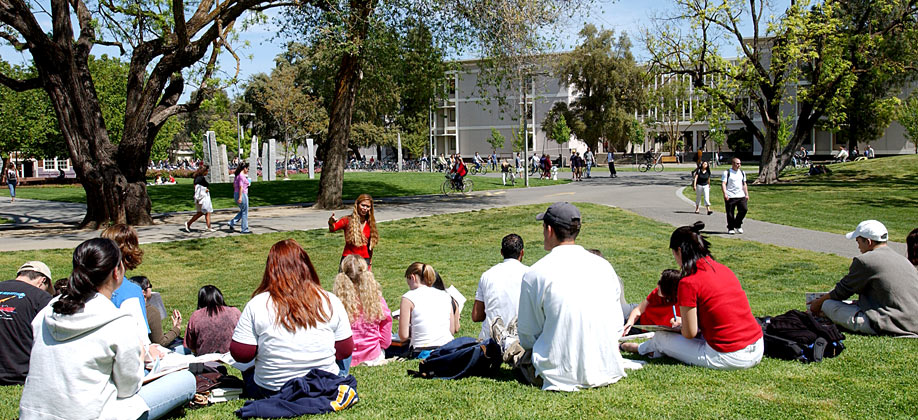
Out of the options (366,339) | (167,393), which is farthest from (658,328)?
(167,393)

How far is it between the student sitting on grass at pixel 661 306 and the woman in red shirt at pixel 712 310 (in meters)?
0.79

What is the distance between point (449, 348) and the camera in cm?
Result: 543

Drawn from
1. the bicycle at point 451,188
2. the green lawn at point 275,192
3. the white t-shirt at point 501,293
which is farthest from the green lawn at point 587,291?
the green lawn at point 275,192

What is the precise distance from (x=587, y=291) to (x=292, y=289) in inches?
73.7

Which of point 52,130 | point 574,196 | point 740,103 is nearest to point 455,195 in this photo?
point 574,196

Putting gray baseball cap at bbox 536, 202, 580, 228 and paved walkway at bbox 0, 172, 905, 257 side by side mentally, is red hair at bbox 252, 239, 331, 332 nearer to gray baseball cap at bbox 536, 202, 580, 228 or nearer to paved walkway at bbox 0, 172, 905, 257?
gray baseball cap at bbox 536, 202, 580, 228

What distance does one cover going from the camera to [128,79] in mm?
18078

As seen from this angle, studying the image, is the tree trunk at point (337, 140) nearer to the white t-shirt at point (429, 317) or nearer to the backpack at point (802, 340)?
the white t-shirt at point (429, 317)

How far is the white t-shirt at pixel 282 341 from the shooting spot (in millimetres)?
4379

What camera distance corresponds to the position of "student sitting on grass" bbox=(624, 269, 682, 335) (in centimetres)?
611

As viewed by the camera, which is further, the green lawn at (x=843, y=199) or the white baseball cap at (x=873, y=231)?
the green lawn at (x=843, y=199)

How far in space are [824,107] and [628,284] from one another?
23.0m

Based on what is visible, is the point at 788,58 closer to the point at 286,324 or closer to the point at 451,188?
the point at 451,188

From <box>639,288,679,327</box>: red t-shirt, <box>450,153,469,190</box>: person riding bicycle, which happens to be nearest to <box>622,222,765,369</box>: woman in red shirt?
<box>639,288,679,327</box>: red t-shirt
